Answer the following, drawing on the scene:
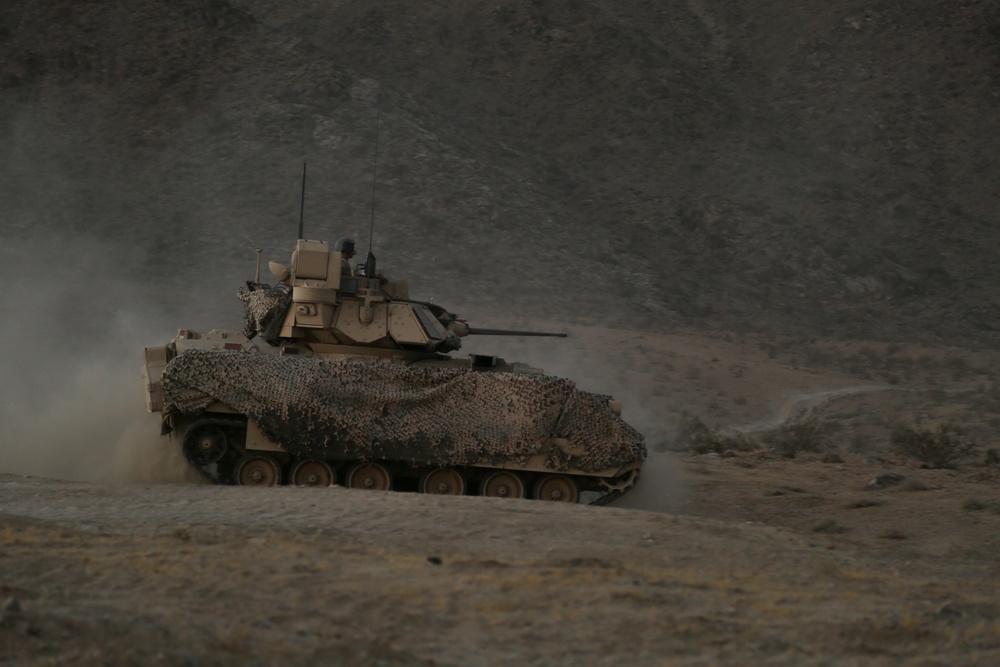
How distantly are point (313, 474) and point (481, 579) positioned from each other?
5.47m

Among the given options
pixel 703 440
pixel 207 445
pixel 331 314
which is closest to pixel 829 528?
pixel 331 314

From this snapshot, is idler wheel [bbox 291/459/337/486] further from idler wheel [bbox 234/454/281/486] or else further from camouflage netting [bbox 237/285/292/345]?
camouflage netting [bbox 237/285/292/345]

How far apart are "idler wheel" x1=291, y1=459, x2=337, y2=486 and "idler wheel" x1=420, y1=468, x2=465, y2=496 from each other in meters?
0.93

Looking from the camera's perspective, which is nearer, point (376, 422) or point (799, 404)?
point (376, 422)

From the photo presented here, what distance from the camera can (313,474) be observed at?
13258mm

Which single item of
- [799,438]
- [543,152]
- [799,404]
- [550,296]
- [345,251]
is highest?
[543,152]

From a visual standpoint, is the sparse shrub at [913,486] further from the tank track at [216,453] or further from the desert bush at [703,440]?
the desert bush at [703,440]

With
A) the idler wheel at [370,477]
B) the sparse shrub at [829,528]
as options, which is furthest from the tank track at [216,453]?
the sparse shrub at [829,528]

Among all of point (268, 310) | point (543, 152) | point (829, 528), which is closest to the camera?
point (829, 528)

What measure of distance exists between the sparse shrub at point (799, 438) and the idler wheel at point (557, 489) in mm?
7431

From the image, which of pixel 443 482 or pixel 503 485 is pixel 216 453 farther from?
pixel 503 485

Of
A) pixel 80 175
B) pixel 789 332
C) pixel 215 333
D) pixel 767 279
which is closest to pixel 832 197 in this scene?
pixel 767 279

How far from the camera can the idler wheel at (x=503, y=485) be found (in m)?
13.4

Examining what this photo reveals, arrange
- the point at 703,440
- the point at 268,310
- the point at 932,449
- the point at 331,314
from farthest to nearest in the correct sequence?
1. the point at 703,440
2. the point at 932,449
3. the point at 331,314
4. the point at 268,310
